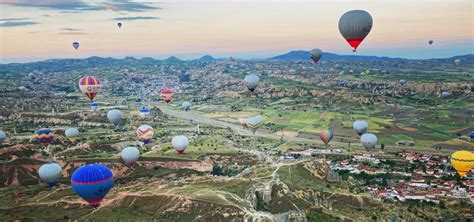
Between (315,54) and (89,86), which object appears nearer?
(89,86)

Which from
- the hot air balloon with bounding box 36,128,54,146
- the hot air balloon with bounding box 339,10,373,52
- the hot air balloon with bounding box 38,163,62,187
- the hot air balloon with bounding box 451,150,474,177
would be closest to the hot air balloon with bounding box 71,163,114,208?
the hot air balloon with bounding box 38,163,62,187

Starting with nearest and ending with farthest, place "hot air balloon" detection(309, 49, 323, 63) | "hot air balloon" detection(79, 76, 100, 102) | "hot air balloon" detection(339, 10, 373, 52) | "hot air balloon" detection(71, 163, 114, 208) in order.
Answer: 1. "hot air balloon" detection(71, 163, 114, 208)
2. "hot air balloon" detection(339, 10, 373, 52)
3. "hot air balloon" detection(79, 76, 100, 102)
4. "hot air balloon" detection(309, 49, 323, 63)

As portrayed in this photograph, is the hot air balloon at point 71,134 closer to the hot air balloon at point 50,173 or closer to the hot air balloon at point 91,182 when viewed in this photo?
the hot air balloon at point 50,173

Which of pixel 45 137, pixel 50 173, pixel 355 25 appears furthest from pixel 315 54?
pixel 50 173

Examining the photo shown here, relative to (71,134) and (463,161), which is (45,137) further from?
(463,161)

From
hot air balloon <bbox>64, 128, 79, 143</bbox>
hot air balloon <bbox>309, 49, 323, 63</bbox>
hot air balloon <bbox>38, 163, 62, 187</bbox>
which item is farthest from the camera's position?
hot air balloon <bbox>309, 49, 323, 63</bbox>

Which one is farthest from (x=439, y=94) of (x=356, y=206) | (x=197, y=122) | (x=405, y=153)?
(x=356, y=206)

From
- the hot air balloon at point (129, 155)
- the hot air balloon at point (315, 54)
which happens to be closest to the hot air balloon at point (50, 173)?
the hot air balloon at point (129, 155)

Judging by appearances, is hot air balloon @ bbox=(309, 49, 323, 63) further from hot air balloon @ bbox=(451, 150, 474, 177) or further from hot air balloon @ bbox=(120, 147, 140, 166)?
hot air balloon @ bbox=(120, 147, 140, 166)

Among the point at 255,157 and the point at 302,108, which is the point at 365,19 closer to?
the point at 255,157
